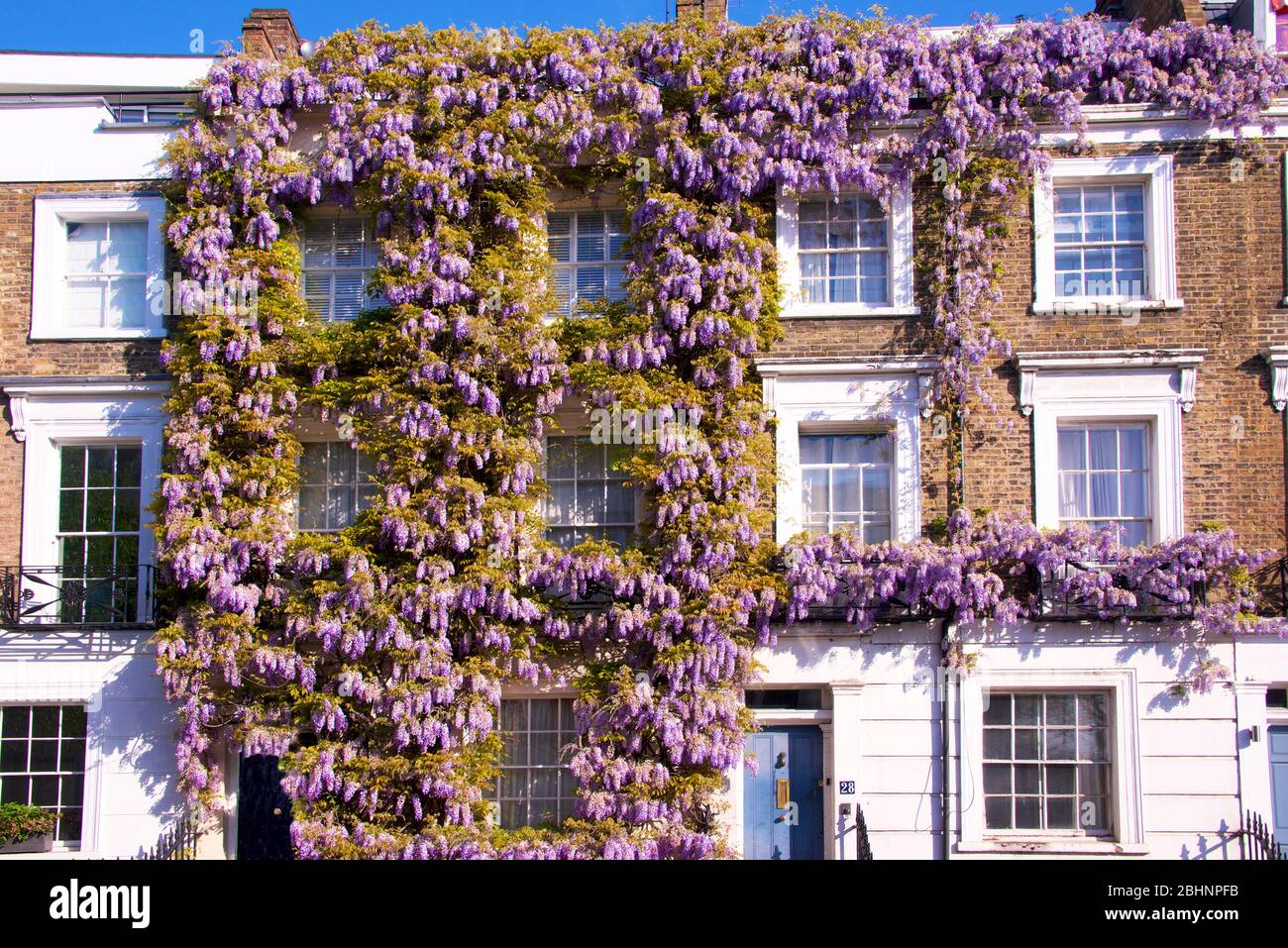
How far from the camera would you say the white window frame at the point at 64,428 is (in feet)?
51.0

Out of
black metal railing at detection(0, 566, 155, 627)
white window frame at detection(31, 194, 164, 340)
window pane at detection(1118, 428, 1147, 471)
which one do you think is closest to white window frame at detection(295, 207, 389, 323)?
white window frame at detection(31, 194, 164, 340)

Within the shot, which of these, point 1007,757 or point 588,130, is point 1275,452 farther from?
point 588,130

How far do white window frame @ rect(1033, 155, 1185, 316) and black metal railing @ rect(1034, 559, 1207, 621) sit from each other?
305 cm

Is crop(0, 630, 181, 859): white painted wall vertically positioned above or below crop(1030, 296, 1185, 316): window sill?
below

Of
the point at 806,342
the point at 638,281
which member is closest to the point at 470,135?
the point at 638,281

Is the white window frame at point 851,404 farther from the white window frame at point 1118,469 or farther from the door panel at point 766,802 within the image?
the door panel at point 766,802

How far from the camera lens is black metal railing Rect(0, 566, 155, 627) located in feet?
50.0

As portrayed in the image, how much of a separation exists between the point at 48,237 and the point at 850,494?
1039 cm

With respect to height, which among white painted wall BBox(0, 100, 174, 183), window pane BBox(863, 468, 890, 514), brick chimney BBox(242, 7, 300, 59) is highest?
brick chimney BBox(242, 7, 300, 59)

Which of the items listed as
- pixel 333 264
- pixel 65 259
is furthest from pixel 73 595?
pixel 333 264

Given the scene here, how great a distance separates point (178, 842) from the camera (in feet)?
47.1

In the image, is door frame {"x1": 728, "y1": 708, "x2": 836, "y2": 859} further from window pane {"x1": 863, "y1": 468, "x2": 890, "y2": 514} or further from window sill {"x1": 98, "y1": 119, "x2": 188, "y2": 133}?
window sill {"x1": 98, "y1": 119, "x2": 188, "y2": 133}

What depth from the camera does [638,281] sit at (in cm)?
1487

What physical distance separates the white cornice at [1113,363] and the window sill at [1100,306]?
1.61ft
